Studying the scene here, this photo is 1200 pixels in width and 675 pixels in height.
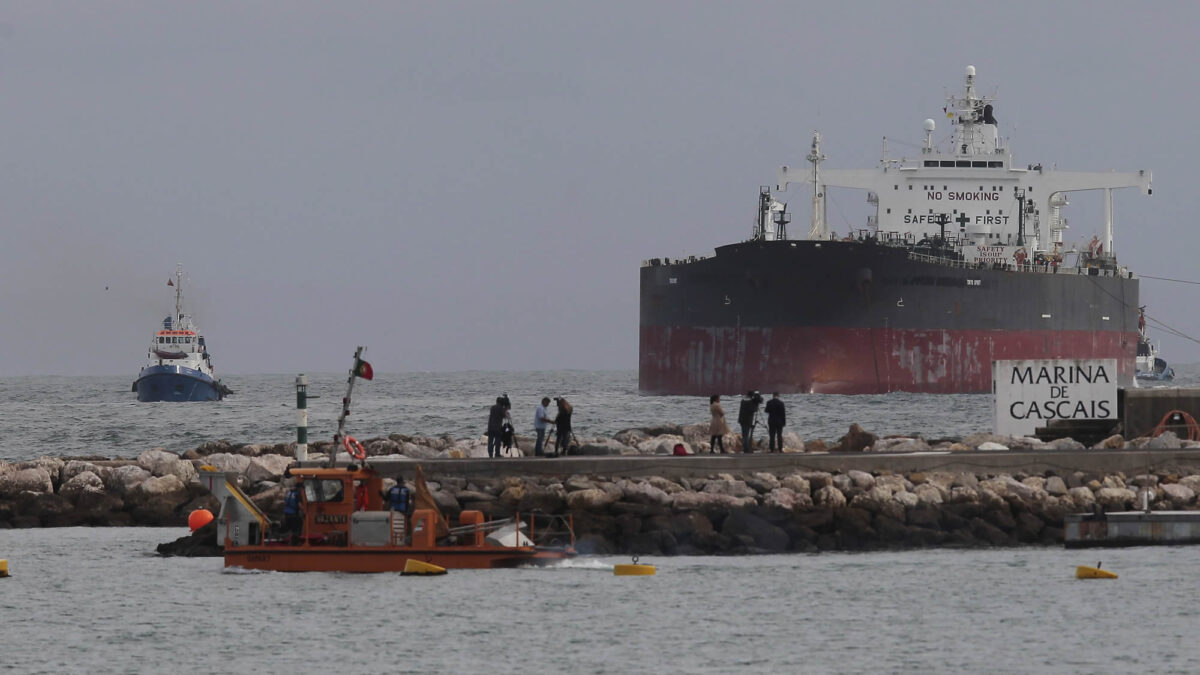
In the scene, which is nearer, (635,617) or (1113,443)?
(635,617)

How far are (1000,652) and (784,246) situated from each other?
1767 inches

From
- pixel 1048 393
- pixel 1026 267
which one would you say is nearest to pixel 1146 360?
pixel 1026 267

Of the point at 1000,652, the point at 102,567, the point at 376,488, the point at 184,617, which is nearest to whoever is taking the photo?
the point at 1000,652

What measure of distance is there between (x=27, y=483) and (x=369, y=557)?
9.96 meters

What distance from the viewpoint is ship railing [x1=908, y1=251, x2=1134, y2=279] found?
6438 centimetres

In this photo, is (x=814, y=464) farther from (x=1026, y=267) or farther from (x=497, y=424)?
(x=1026, y=267)

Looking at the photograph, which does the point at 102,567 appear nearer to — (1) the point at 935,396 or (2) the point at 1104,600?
(2) the point at 1104,600

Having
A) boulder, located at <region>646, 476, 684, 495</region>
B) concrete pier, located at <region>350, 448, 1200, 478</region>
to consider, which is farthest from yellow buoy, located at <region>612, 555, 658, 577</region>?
concrete pier, located at <region>350, 448, 1200, 478</region>

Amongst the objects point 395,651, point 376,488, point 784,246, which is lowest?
point 395,651

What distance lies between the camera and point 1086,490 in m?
24.8

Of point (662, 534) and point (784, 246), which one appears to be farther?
point (784, 246)

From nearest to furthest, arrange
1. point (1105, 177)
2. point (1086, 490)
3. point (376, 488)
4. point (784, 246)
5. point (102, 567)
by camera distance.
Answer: point (376, 488), point (102, 567), point (1086, 490), point (784, 246), point (1105, 177)

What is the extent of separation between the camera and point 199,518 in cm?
2553

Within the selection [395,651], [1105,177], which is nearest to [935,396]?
[1105,177]
